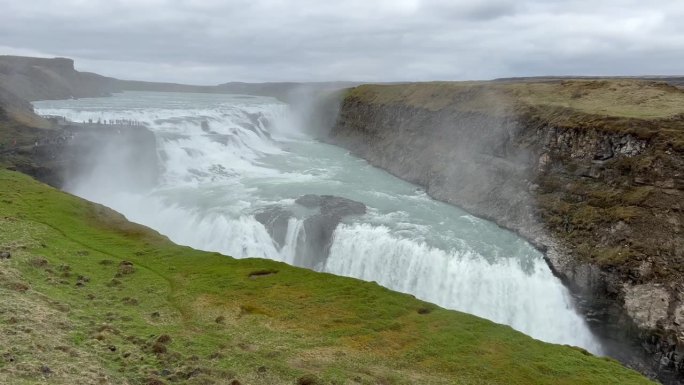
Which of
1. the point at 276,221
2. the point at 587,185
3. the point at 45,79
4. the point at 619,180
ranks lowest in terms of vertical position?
the point at 276,221

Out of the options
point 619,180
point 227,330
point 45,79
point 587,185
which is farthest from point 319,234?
point 45,79

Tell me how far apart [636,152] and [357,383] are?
33272 millimetres

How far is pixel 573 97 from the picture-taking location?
5222 centimetres

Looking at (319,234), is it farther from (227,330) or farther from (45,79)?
(45,79)

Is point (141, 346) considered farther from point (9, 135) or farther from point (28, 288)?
point (9, 135)

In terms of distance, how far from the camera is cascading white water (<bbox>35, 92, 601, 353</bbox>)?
114 feet

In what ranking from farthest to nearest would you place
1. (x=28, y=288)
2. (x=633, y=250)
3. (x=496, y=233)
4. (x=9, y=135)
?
(x=9, y=135) < (x=496, y=233) < (x=633, y=250) < (x=28, y=288)

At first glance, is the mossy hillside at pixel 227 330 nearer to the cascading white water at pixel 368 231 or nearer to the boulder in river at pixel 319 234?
the cascading white water at pixel 368 231

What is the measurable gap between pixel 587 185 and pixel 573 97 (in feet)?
45.1

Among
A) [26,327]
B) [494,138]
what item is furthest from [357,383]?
[494,138]

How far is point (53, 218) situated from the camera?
107 ft

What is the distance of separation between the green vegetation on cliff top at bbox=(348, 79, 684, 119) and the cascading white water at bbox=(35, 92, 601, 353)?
13.4 metres

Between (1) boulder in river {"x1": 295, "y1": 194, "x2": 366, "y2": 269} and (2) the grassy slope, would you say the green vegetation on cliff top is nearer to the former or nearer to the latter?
(2) the grassy slope

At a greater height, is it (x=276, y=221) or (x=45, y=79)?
(x=45, y=79)
